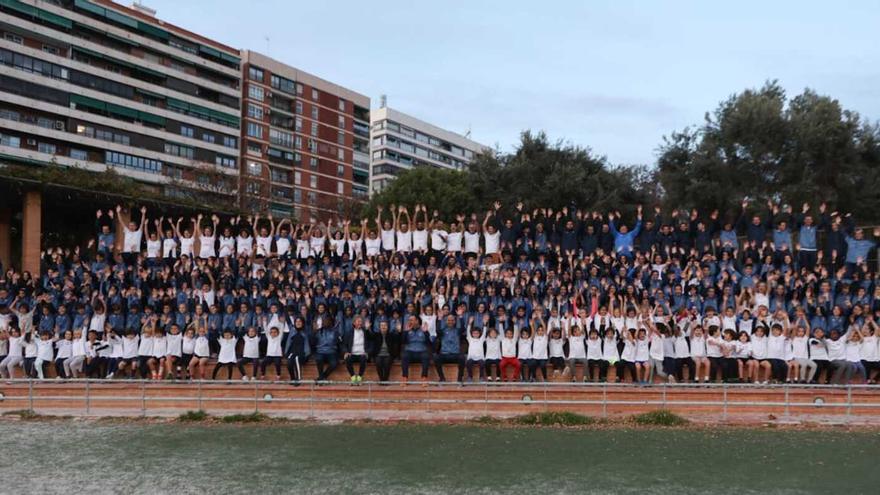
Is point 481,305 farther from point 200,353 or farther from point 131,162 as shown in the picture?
point 131,162

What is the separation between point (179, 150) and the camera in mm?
67250

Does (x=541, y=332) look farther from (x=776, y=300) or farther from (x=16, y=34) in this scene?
(x=16, y=34)

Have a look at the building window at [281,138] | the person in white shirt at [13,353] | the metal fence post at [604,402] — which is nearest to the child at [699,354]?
the metal fence post at [604,402]

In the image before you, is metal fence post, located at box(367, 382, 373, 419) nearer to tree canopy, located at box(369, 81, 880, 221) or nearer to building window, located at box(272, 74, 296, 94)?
tree canopy, located at box(369, 81, 880, 221)

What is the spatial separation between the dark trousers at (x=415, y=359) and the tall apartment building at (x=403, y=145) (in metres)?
82.2

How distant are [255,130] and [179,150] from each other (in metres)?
9.68

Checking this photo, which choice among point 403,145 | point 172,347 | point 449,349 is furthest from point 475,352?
point 403,145

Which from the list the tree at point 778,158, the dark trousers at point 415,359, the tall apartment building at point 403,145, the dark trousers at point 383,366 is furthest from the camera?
the tall apartment building at point 403,145

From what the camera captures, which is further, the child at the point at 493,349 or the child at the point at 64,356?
the child at the point at 64,356

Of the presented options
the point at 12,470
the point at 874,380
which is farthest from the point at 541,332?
the point at 12,470

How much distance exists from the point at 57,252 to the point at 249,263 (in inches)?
228

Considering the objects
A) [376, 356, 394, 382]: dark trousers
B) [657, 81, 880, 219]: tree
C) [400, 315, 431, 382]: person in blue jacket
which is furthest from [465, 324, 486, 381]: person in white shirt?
[657, 81, 880, 219]: tree

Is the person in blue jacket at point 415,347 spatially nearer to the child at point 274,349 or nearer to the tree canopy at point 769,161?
the child at point 274,349

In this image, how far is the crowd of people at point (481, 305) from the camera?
15805 mm
